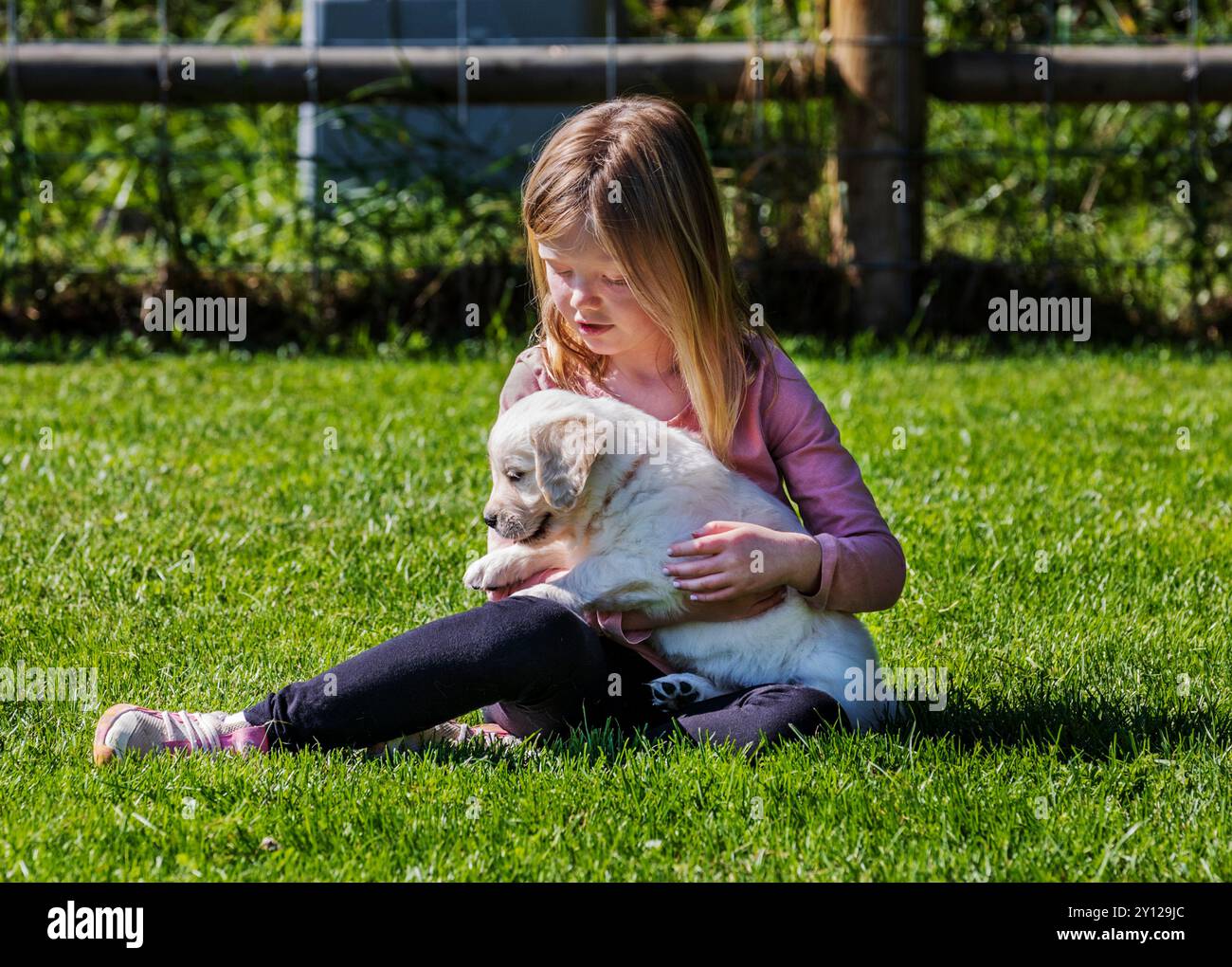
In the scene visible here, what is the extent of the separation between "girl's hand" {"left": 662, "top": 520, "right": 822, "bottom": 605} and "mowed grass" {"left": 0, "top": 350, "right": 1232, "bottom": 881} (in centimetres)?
30

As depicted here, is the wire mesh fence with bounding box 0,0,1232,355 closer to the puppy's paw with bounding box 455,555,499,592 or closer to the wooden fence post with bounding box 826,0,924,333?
the wooden fence post with bounding box 826,0,924,333

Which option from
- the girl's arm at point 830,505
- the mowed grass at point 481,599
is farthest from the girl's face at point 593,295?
the mowed grass at point 481,599

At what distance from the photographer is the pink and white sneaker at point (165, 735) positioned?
2775mm

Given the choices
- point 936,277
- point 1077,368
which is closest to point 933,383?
point 1077,368

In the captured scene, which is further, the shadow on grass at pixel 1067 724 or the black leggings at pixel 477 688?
the shadow on grass at pixel 1067 724

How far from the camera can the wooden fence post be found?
761cm

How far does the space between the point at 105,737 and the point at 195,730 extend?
0.53ft

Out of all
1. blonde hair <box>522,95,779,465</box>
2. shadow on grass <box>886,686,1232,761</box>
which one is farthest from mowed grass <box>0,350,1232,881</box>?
blonde hair <box>522,95,779,465</box>

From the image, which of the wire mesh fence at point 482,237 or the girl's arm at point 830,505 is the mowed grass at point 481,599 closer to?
the girl's arm at point 830,505

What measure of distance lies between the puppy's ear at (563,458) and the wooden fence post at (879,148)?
5.12 metres

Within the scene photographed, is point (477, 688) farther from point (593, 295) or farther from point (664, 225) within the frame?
point (664, 225)


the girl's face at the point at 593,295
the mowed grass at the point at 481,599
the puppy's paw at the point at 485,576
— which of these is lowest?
the mowed grass at the point at 481,599

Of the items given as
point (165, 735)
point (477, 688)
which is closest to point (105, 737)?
point (165, 735)

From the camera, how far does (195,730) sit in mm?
2832
